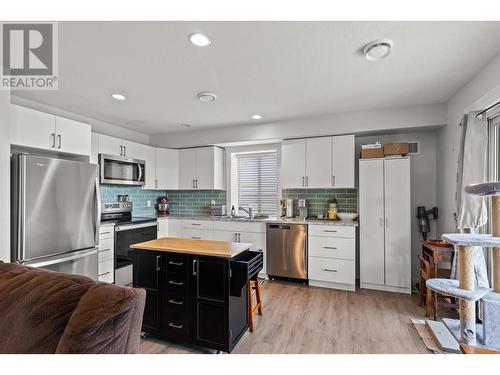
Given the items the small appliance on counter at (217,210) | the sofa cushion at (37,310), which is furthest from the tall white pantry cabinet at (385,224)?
the sofa cushion at (37,310)

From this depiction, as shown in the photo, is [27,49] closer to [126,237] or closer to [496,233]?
[126,237]

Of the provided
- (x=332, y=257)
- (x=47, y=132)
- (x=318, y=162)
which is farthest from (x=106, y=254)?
(x=318, y=162)

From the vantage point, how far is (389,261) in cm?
322

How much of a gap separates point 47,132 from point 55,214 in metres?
0.91

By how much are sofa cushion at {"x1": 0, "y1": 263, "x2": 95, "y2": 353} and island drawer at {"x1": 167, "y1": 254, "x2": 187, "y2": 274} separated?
3.64ft

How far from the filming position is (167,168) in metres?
4.54

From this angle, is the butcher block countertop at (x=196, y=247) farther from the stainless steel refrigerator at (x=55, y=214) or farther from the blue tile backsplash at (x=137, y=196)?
the blue tile backsplash at (x=137, y=196)

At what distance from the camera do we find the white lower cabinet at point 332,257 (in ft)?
10.9

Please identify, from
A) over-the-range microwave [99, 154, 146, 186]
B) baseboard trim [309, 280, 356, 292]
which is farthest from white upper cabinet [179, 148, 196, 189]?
Result: baseboard trim [309, 280, 356, 292]

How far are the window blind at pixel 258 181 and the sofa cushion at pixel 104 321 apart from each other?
141 inches

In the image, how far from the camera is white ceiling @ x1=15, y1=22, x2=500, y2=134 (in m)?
1.62

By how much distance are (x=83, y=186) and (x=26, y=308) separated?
2210 mm
